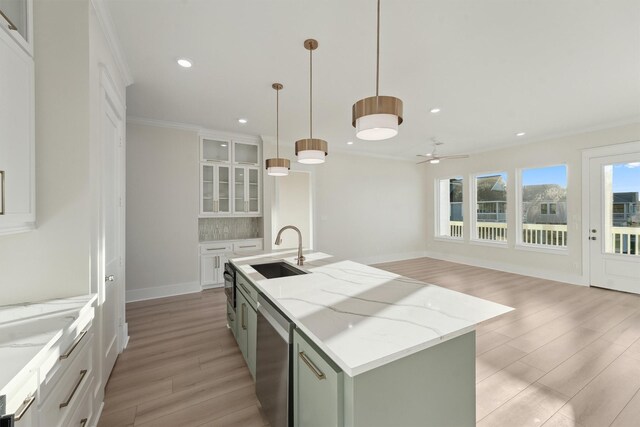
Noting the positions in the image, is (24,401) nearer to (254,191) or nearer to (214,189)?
(214,189)

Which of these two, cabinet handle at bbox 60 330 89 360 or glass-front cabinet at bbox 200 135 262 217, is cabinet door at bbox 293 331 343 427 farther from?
glass-front cabinet at bbox 200 135 262 217

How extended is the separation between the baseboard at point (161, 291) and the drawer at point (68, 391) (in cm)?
285

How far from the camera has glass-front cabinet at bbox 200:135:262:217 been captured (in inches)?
184

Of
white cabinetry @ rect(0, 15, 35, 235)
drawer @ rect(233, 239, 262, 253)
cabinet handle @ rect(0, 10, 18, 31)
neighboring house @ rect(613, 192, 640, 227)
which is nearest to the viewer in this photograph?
cabinet handle @ rect(0, 10, 18, 31)

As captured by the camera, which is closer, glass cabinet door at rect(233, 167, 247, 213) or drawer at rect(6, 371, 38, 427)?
drawer at rect(6, 371, 38, 427)

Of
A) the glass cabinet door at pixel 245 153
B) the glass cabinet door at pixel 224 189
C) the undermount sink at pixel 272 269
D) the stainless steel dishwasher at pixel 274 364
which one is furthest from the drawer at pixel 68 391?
the glass cabinet door at pixel 245 153

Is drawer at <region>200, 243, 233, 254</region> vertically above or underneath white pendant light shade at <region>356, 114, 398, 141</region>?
underneath

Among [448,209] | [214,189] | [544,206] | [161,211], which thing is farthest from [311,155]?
[448,209]

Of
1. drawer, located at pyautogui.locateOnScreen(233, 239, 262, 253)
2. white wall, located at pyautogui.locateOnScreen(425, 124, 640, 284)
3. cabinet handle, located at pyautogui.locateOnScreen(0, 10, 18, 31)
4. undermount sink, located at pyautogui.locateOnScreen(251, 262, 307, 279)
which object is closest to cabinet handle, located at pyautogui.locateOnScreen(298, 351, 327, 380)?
undermount sink, located at pyautogui.locateOnScreen(251, 262, 307, 279)

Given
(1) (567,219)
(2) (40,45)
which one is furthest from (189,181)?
(1) (567,219)

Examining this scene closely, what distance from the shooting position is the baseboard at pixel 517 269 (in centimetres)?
483

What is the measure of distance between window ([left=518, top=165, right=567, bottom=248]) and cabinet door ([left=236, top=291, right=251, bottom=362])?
593 cm

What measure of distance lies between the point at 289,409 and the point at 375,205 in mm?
5740

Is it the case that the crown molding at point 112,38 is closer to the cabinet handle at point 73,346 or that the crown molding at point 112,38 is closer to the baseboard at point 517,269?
the cabinet handle at point 73,346
